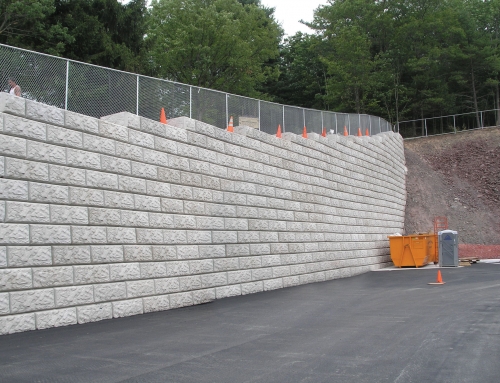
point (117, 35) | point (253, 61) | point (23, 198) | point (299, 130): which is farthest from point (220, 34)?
point (23, 198)

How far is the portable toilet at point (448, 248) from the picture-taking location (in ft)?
65.2

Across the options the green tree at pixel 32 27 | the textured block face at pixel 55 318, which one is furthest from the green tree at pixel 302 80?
the textured block face at pixel 55 318

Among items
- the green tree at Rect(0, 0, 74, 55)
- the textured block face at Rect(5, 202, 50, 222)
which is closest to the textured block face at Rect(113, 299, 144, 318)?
the textured block face at Rect(5, 202, 50, 222)

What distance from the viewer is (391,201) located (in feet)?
80.6

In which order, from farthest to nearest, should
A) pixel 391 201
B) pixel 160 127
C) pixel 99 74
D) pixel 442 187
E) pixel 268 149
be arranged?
pixel 442 187
pixel 391 201
pixel 268 149
pixel 160 127
pixel 99 74

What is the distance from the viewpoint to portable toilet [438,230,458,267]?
782 inches

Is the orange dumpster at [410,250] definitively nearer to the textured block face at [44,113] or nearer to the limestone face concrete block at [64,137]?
the limestone face concrete block at [64,137]

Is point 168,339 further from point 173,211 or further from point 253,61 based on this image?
point 253,61

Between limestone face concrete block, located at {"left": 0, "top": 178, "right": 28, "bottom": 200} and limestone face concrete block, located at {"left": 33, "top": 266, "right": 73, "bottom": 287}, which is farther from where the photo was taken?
limestone face concrete block, located at {"left": 33, "top": 266, "right": 73, "bottom": 287}

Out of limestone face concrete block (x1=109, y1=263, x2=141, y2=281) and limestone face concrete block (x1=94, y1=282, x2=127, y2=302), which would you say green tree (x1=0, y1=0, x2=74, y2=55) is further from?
limestone face concrete block (x1=94, y1=282, x2=127, y2=302)

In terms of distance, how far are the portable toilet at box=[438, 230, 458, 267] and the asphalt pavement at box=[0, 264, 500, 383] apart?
364 inches

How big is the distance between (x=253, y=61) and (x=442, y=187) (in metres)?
14.7

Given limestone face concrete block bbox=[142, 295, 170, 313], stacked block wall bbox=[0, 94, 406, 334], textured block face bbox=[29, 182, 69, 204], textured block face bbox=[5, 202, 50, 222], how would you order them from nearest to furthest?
textured block face bbox=[5, 202, 50, 222]
stacked block wall bbox=[0, 94, 406, 334]
textured block face bbox=[29, 182, 69, 204]
limestone face concrete block bbox=[142, 295, 170, 313]

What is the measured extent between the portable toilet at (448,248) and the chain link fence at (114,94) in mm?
8616
